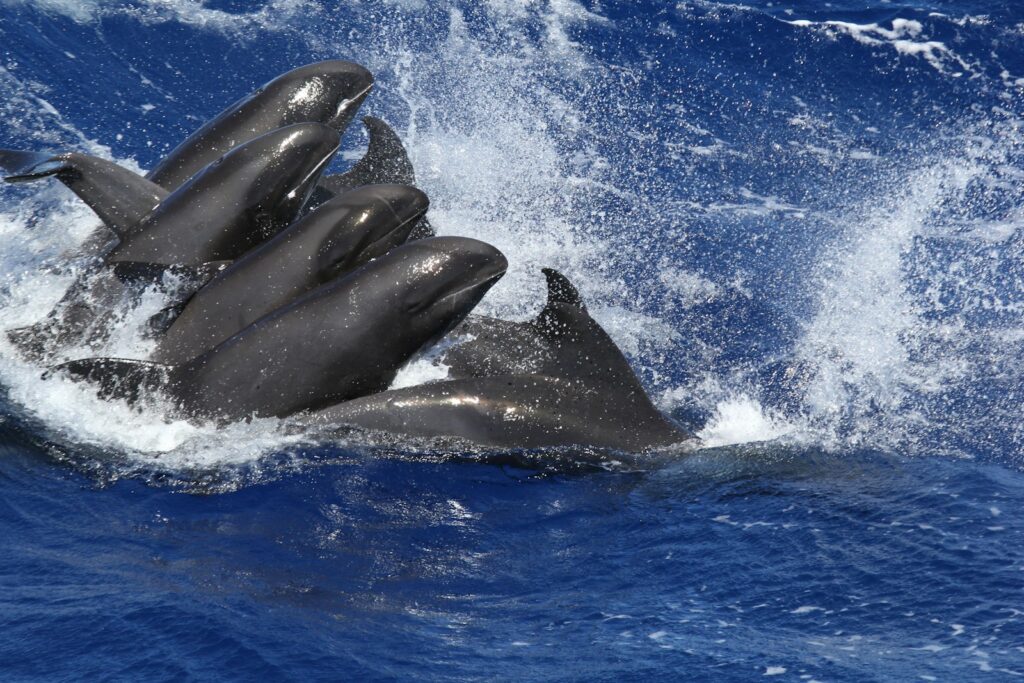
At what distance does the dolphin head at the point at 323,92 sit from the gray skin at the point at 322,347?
147 inches

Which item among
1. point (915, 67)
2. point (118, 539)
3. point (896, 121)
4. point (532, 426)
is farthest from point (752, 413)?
point (915, 67)

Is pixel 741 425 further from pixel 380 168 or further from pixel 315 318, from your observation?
pixel 380 168

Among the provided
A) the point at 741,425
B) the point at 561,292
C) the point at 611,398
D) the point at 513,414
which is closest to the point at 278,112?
the point at 561,292

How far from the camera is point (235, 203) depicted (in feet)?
44.2

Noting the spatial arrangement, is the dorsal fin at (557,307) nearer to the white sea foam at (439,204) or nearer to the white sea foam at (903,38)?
the white sea foam at (439,204)

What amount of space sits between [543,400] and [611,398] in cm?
69

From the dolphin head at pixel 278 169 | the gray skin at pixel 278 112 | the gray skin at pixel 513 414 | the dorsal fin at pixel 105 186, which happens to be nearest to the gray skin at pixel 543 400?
the gray skin at pixel 513 414

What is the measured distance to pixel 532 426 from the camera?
12.2 m

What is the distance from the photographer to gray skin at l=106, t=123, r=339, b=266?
1326 cm

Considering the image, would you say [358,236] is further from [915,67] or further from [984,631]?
[915,67]

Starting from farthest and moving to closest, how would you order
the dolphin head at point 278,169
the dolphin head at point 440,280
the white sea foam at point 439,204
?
1. the dolphin head at point 278,169
2. the dolphin head at point 440,280
3. the white sea foam at point 439,204

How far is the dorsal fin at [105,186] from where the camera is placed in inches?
528

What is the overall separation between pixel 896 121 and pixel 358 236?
11721 mm

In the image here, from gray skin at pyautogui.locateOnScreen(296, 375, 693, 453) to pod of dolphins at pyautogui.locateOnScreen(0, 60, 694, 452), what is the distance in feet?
0.05
